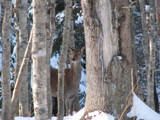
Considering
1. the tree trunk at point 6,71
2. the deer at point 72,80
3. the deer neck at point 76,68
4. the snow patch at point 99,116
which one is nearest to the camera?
the snow patch at point 99,116

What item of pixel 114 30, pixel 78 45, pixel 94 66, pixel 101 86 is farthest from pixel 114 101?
pixel 78 45

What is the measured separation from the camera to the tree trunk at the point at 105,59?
199 inches

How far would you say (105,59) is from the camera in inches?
200

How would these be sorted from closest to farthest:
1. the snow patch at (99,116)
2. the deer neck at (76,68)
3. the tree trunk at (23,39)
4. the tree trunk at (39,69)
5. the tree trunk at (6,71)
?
the tree trunk at (39,69), the snow patch at (99,116), the tree trunk at (6,71), the tree trunk at (23,39), the deer neck at (76,68)

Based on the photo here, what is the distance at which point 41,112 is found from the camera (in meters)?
3.96

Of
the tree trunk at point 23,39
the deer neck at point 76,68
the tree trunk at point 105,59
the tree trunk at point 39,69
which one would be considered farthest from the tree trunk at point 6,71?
the deer neck at point 76,68

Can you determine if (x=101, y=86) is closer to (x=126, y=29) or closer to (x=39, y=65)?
(x=126, y=29)

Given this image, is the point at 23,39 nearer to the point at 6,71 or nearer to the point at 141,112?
the point at 6,71

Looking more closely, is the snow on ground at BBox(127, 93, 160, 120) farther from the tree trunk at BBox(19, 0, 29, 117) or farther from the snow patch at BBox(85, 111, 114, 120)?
the tree trunk at BBox(19, 0, 29, 117)

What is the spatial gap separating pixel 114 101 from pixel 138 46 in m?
11.0

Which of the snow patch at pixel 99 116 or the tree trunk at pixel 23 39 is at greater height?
the tree trunk at pixel 23 39

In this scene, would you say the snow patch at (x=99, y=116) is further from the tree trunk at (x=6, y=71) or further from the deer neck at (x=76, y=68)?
the deer neck at (x=76, y=68)

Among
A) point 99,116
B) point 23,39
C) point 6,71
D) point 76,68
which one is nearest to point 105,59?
point 99,116

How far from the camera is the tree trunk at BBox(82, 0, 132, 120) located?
5055 mm
